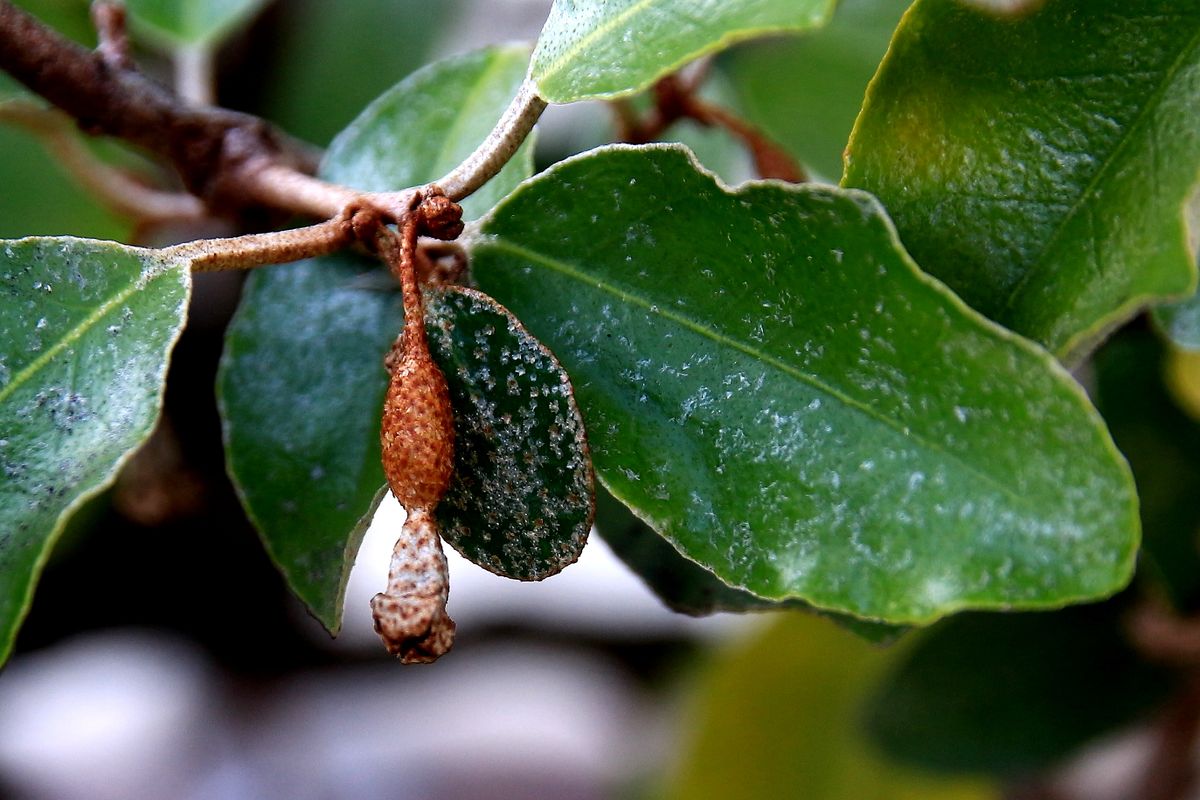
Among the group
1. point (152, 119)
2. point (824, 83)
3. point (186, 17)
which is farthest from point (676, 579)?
point (186, 17)

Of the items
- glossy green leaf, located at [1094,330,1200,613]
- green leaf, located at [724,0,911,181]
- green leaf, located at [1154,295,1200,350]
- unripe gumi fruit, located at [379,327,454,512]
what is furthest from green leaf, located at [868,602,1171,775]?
unripe gumi fruit, located at [379,327,454,512]

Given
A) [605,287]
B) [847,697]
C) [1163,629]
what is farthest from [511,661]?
[605,287]

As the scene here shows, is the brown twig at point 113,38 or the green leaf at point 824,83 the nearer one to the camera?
the brown twig at point 113,38

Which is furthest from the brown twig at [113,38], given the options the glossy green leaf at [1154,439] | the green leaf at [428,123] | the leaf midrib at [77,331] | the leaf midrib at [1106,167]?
the glossy green leaf at [1154,439]

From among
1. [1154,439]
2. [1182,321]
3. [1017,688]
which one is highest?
[1182,321]

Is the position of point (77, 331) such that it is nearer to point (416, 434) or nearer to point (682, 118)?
point (416, 434)

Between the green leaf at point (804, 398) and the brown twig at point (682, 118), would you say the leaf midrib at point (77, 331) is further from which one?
the brown twig at point (682, 118)
